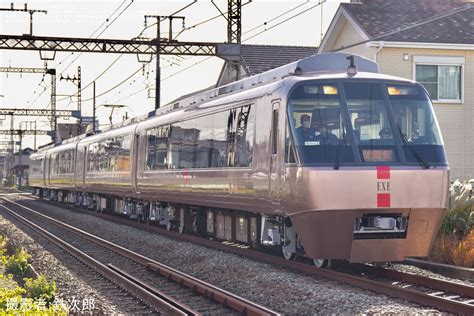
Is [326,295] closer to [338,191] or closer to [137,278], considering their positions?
[338,191]

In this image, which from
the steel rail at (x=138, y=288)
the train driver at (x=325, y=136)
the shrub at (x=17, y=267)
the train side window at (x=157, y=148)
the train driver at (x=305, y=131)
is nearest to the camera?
the steel rail at (x=138, y=288)

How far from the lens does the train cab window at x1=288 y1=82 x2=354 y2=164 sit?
41.8 feet

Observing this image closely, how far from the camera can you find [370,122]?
43.3ft

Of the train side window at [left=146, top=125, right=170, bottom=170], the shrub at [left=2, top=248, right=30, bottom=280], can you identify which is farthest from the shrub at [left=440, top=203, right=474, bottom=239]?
the train side window at [left=146, top=125, right=170, bottom=170]

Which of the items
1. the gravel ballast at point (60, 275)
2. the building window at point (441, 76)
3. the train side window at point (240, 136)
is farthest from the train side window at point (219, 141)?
the building window at point (441, 76)

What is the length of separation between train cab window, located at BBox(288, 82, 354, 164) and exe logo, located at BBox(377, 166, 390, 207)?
0.46m

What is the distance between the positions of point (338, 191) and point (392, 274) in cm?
158

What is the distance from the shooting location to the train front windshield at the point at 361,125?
1284 centimetres

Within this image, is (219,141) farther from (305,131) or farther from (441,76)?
(441,76)

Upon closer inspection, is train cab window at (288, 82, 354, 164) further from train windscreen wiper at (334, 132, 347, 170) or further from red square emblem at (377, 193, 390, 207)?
red square emblem at (377, 193, 390, 207)

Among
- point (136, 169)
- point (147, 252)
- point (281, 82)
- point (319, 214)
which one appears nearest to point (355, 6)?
point (136, 169)

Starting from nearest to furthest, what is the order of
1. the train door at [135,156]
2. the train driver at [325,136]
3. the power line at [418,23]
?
the train driver at [325,136], the power line at [418,23], the train door at [135,156]

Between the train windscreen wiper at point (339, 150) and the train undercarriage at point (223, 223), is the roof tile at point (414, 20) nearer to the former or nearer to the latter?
the train undercarriage at point (223, 223)

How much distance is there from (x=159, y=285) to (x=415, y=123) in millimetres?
4637
